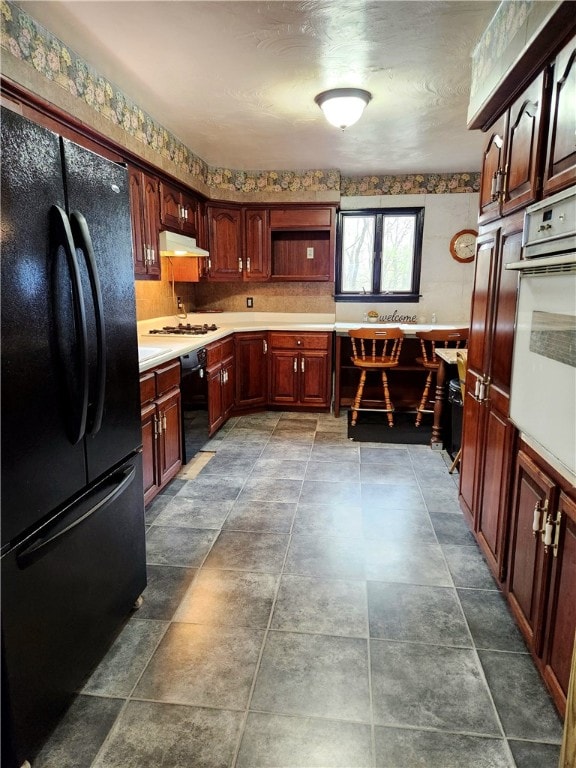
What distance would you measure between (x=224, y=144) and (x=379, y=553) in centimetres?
344

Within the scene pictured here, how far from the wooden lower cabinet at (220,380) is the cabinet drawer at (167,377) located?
0.68 m

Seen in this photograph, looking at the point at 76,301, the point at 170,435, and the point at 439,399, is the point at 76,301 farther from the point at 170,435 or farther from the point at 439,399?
the point at 439,399

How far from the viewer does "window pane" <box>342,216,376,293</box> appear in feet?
17.2

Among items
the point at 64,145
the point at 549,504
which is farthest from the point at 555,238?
the point at 64,145

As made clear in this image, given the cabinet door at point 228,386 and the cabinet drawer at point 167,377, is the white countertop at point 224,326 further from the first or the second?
the cabinet door at point 228,386

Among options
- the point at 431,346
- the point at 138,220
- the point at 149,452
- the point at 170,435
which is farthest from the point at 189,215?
the point at 431,346

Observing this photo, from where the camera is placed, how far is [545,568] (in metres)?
1.50

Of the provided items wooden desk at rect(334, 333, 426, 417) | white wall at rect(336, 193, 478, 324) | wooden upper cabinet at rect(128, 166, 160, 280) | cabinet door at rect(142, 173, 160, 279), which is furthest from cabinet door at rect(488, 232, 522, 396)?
white wall at rect(336, 193, 478, 324)

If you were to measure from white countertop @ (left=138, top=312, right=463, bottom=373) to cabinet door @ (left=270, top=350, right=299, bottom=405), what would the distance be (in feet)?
0.92

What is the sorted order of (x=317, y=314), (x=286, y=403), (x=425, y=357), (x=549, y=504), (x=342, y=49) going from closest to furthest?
1. (x=549, y=504)
2. (x=342, y=49)
3. (x=425, y=357)
4. (x=286, y=403)
5. (x=317, y=314)

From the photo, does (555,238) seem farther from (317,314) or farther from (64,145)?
(317,314)

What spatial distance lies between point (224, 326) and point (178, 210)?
1.28 m

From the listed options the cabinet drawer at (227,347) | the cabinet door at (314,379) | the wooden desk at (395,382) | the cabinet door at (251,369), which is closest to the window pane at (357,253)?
the wooden desk at (395,382)

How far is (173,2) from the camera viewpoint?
6.53 ft
